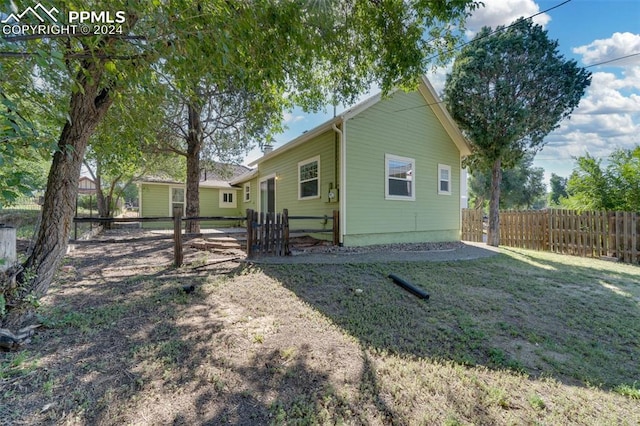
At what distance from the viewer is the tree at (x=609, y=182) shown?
30.6 ft

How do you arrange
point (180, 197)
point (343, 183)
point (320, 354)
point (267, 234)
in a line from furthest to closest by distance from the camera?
point (180, 197), point (343, 183), point (267, 234), point (320, 354)

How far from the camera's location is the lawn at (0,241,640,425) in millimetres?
2102

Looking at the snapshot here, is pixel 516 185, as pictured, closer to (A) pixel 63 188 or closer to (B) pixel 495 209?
(B) pixel 495 209

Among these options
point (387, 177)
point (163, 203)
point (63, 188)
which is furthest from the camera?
point (163, 203)

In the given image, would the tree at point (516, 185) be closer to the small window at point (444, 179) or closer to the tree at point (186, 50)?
the small window at point (444, 179)

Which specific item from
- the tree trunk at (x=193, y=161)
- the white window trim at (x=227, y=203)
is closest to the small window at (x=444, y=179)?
the tree trunk at (x=193, y=161)

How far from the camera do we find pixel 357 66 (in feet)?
20.5

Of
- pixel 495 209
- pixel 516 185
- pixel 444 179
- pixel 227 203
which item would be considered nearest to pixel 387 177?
pixel 444 179

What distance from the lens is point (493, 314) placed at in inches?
161

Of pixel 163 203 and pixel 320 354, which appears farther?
pixel 163 203

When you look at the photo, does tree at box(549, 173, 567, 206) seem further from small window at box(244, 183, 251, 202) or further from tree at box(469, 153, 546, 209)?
small window at box(244, 183, 251, 202)
